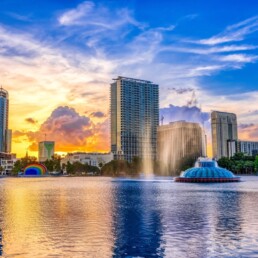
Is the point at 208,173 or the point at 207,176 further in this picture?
the point at 208,173

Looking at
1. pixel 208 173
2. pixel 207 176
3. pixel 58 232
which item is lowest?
pixel 58 232

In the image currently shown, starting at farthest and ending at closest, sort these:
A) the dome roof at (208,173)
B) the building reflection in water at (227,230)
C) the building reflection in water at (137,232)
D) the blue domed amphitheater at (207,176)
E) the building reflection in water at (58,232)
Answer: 1. the dome roof at (208,173)
2. the blue domed amphitheater at (207,176)
3. the building reflection in water at (227,230)
4. the building reflection in water at (58,232)
5. the building reflection in water at (137,232)

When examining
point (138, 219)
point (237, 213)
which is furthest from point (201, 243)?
point (237, 213)

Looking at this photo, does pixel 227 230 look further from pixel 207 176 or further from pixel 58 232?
pixel 207 176

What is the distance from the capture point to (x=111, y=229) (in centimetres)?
2477

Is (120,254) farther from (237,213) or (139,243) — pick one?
(237,213)

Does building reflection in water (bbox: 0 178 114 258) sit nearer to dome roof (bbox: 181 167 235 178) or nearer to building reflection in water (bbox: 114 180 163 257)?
building reflection in water (bbox: 114 180 163 257)

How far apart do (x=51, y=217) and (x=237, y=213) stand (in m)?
15.3

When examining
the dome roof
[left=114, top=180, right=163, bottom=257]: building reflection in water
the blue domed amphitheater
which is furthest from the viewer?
the dome roof

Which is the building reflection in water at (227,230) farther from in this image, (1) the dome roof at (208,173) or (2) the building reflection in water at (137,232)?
(1) the dome roof at (208,173)

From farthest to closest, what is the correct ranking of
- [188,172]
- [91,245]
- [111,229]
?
[188,172], [111,229], [91,245]

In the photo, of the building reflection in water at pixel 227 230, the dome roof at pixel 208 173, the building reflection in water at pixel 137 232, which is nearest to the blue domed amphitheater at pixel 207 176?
the dome roof at pixel 208 173

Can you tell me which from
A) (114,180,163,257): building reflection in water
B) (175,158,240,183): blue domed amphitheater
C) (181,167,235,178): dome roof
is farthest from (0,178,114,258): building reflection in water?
(181,167,235,178): dome roof

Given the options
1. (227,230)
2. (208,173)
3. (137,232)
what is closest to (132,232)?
(137,232)
